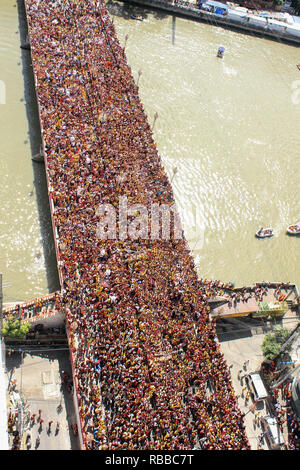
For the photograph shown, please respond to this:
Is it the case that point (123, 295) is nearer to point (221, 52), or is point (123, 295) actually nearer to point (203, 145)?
point (203, 145)

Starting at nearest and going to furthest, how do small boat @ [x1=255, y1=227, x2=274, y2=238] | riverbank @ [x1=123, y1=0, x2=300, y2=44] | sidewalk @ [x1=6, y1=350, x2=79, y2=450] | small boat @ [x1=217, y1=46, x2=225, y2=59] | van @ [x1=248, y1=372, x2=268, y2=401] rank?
sidewalk @ [x1=6, y1=350, x2=79, y2=450]
van @ [x1=248, y1=372, x2=268, y2=401]
small boat @ [x1=255, y1=227, x2=274, y2=238]
small boat @ [x1=217, y1=46, x2=225, y2=59]
riverbank @ [x1=123, y1=0, x2=300, y2=44]

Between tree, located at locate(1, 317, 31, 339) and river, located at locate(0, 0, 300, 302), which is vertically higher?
river, located at locate(0, 0, 300, 302)

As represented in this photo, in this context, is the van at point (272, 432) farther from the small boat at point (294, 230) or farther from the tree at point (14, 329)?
the small boat at point (294, 230)

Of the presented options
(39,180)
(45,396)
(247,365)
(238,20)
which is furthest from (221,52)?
(45,396)

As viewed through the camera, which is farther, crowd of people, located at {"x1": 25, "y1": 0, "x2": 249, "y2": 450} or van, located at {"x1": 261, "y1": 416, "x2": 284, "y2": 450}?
van, located at {"x1": 261, "y1": 416, "x2": 284, "y2": 450}

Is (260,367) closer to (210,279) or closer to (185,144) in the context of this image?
(210,279)

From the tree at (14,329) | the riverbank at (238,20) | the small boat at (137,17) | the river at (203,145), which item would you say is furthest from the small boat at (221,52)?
the tree at (14,329)

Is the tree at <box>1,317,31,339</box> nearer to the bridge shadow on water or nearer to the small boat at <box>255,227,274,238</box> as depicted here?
the bridge shadow on water

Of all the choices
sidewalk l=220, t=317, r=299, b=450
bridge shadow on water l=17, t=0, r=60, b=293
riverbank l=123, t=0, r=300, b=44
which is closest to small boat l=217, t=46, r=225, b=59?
riverbank l=123, t=0, r=300, b=44
